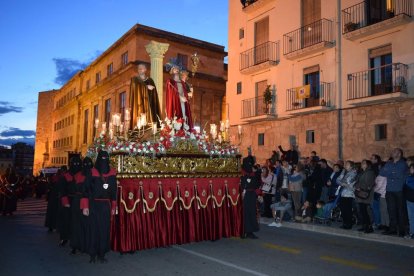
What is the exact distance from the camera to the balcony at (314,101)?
56.3 ft

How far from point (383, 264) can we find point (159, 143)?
472 centimetres

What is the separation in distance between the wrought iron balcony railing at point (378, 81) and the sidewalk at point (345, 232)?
7084 millimetres

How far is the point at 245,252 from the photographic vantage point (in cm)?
728

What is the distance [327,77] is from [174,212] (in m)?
12.2

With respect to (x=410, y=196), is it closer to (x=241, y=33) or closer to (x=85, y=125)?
(x=241, y=33)

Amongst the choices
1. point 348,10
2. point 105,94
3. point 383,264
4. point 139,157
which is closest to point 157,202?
point 139,157

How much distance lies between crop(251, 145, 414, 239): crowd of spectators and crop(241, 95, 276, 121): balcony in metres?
6.76

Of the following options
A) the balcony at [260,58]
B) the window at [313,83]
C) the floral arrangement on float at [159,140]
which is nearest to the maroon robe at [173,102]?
the floral arrangement on float at [159,140]

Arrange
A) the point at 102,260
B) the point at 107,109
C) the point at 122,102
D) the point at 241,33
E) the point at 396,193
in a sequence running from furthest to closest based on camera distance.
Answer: the point at 107,109 < the point at 122,102 < the point at 241,33 < the point at 396,193 < the point at 102,260

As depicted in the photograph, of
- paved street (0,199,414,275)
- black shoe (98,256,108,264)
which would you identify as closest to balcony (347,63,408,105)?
paved street (0,199,414,275)

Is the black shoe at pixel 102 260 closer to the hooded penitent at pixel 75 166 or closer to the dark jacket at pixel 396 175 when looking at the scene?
the hooded penitent at pixel 75 166

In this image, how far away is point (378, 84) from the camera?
15.7m

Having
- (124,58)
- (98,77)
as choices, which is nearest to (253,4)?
(124,58)

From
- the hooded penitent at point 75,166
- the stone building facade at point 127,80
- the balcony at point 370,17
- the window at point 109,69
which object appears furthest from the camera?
the window at point 109,69
